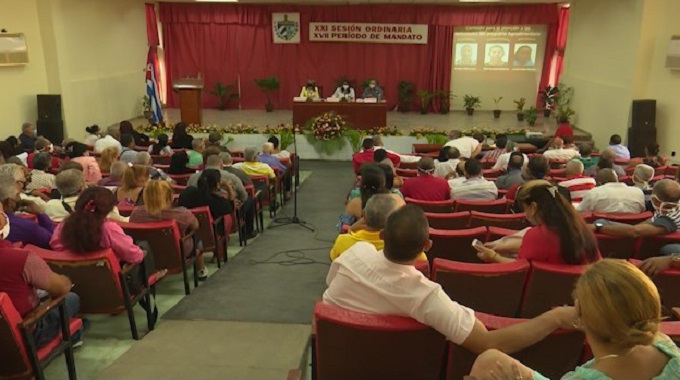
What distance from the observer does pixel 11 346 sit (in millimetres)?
2504

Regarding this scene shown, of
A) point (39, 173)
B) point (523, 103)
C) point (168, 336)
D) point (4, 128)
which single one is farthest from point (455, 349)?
point (523, 103)

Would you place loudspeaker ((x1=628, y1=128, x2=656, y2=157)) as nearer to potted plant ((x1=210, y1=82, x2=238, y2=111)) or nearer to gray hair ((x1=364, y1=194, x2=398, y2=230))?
gray hair ((x1=364, y1=194, x2=398, y2=230))

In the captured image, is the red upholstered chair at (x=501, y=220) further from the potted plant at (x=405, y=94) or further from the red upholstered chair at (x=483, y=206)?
the potted plant at (x=405, y=94)

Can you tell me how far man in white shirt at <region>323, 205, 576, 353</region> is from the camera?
1.87 m

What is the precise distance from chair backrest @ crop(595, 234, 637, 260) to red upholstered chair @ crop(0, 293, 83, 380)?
11.0ft

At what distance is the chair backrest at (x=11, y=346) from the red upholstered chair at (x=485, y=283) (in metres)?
2.03

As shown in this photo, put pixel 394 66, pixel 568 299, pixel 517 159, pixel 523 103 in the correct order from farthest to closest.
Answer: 1. pixel 394 66
2. pixel 523 103
3. pixel 517 159
4. pixel 568 299

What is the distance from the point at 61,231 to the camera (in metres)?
3.25

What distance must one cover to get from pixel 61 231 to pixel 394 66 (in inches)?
526

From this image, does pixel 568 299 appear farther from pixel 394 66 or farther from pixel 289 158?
pixel 394 66

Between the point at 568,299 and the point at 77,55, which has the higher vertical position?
the point at 77,55

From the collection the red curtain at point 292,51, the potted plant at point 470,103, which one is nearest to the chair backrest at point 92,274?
the potted plant at point 470,103

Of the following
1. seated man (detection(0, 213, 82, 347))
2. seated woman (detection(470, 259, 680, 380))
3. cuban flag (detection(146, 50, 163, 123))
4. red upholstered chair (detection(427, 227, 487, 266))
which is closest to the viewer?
seated woman (detection(470, 259, 680, 380))

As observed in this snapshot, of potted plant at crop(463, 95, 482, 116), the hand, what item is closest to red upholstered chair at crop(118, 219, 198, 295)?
the hand
